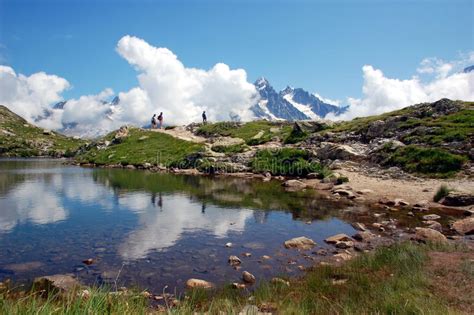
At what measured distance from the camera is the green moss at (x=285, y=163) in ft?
164

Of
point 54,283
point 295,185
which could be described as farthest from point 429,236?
point 295,185

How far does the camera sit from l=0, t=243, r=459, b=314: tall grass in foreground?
8273 mm

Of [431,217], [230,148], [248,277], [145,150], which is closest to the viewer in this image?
[248,277]

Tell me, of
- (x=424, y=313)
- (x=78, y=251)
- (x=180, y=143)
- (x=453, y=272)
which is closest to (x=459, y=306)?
(x=424, y=313)

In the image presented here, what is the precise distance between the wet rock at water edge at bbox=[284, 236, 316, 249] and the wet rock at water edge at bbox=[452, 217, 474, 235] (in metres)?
8.96

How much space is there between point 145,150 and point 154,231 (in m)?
56.7

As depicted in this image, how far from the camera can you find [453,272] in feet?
40.7

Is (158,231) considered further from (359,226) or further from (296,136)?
(296,136)

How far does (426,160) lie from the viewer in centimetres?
3994

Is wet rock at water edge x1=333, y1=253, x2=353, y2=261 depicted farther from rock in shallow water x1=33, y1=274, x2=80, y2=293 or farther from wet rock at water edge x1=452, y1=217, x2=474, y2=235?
rock in shallow water x1=33, y1=274, x2=80, y2=293

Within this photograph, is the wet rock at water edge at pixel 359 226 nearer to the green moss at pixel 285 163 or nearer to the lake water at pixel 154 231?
the lake water at pixel 154 231

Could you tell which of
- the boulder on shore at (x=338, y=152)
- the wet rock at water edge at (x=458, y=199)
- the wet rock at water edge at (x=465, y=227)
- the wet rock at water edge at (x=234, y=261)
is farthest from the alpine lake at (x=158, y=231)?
the boulder on shore at (x=338, y=152)

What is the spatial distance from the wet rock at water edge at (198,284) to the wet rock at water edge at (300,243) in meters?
6.53

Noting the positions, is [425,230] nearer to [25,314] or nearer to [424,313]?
[424,313]
